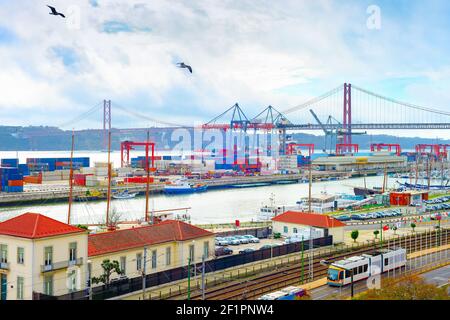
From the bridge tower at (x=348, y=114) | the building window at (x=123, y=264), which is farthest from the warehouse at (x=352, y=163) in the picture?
the building window at (x=123, y=264)

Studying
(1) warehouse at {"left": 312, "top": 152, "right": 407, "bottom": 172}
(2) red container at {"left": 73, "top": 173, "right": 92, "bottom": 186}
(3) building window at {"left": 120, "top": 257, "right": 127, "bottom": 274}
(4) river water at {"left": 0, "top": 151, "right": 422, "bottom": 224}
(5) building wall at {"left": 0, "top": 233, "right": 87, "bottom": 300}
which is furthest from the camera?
(1) warehouse at {"left": 312, "top": 152, "right": 407, "bottom": 172}

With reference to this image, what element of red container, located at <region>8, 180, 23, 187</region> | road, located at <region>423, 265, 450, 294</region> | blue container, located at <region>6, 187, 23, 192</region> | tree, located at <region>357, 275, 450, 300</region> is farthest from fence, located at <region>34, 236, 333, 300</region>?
red container, located at <region>8, 180, 23, 187</region>

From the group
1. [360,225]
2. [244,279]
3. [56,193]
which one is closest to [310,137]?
[56,193]

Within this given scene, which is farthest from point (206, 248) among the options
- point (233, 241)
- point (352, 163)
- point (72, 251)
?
point (352, 163)

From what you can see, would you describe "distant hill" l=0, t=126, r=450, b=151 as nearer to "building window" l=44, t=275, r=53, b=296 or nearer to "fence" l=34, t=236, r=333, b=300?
"fence" l=34, t=236, r=333, b=300
